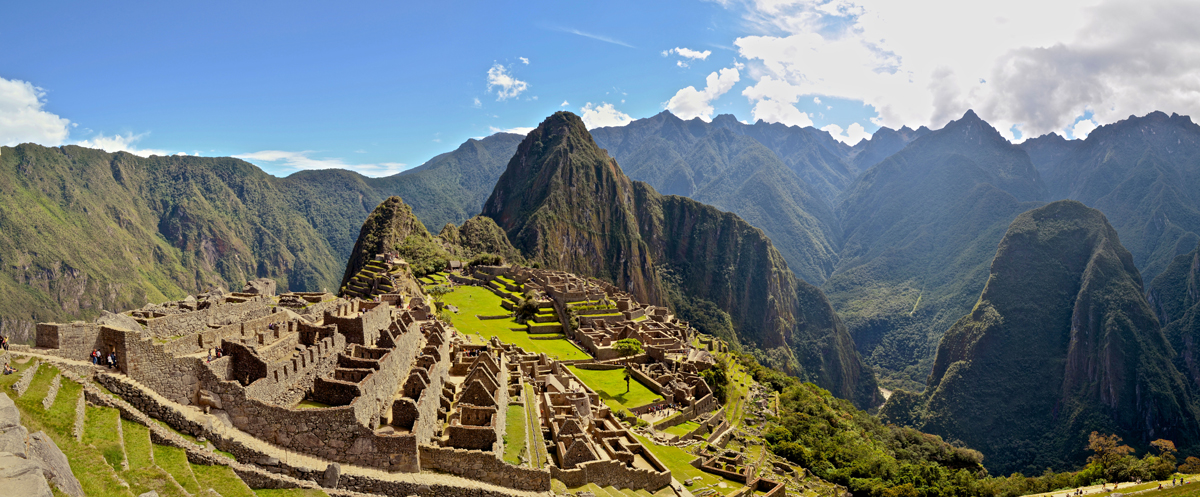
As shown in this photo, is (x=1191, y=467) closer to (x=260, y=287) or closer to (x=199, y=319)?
(x=199, y=319)

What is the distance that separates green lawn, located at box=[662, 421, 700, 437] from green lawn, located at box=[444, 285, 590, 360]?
527 inches

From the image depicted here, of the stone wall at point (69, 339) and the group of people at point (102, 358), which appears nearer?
the stone wall at point (69, 339)

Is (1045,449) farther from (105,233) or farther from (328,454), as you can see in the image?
(105,233)

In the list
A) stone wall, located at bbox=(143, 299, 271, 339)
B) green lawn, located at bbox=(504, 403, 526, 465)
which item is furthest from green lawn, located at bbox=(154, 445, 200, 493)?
green lawn, located at bbox=(504, 403, 526, 465)

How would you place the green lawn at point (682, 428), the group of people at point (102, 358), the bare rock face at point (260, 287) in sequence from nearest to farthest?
1. the group of people at point (102, 358)
2. the green lawn at point (682, 428)
3. the bare rock face at point (260, 287)

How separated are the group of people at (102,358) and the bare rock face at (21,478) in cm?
673

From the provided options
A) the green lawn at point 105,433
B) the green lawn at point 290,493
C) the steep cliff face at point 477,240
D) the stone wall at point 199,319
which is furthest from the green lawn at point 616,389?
the steep cliff face at point 477,240

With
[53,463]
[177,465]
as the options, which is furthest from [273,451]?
[53,463]

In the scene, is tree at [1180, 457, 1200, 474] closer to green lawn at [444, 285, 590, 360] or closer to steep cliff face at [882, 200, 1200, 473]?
green lawn at [444, 285, 590, 360]

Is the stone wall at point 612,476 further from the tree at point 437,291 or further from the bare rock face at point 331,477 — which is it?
the tree at point 437,291

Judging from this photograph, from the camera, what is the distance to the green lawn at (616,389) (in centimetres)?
4341

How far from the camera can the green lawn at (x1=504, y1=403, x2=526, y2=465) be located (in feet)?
70.2

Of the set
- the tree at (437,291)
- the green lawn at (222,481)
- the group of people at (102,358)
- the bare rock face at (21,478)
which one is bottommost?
the green lawn at (222,481)

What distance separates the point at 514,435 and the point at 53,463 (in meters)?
14.9
